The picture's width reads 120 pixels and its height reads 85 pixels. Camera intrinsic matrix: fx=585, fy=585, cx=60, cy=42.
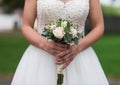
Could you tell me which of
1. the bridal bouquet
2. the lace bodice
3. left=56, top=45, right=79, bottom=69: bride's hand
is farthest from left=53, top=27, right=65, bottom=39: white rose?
the lace bodice

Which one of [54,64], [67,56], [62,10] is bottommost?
[67,56]

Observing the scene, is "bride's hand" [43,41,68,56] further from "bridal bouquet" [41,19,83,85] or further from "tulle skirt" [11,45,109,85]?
"tulle skirt" [11,45,109,85]

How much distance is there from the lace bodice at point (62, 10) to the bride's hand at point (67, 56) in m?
0.29

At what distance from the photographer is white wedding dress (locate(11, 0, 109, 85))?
5.22 meters

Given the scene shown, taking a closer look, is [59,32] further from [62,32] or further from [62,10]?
[62,10]

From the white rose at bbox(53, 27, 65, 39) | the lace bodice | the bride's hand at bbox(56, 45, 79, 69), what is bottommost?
the bride's hand at bbox(56, 45, 79, 69)

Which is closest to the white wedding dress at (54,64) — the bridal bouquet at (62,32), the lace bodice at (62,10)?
the lace bodice at (62,10)

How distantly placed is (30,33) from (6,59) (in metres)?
15.1

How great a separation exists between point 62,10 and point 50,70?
0.59 metres

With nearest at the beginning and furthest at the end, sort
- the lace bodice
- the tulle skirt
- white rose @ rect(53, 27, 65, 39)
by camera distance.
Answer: white rose @ rect(53, 27, 65, 39) < the lace bodice < the tulle skirt

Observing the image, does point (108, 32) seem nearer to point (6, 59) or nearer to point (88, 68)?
point (6, 59)

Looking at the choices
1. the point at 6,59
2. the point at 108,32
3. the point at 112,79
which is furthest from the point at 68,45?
the point at 108,32

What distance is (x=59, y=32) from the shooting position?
4.95 m

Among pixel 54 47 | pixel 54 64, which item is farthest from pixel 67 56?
pixel 54 64
